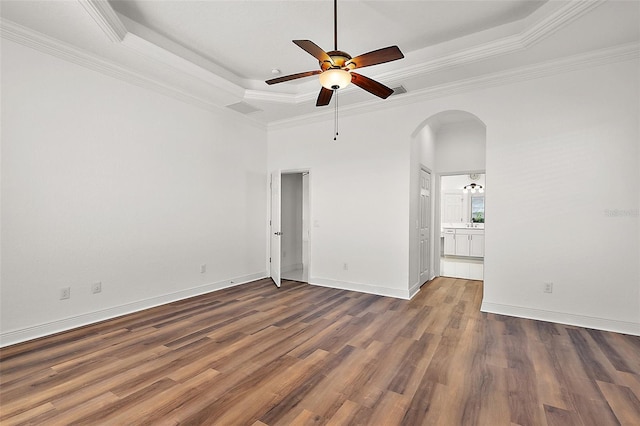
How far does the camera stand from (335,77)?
2658 millimetres

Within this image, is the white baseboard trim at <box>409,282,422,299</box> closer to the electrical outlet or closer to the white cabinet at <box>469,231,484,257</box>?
the white cabinet at <box>469,231,484,257</box>

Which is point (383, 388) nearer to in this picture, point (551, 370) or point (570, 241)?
point (551, 370)

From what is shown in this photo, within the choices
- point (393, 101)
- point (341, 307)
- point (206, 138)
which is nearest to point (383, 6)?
point (393, 101)

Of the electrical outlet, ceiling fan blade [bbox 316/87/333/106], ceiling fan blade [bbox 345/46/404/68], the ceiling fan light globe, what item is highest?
ceiling fan blade [bbox 345/46/404/68]

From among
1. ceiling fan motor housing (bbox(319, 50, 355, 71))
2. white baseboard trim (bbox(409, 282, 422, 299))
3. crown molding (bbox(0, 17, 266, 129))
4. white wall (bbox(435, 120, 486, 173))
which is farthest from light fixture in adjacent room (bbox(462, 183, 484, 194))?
ceiling fan motor housing (bbox(319, 50, 355, 71))

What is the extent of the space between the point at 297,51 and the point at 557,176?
3.69 m

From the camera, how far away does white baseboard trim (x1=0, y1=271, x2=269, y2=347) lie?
312 cm

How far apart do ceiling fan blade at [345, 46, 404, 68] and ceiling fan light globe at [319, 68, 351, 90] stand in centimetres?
10

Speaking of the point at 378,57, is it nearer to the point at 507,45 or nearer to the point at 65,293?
the point at 507,45

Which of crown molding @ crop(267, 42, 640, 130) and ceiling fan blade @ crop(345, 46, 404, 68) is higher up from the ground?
crown molding @ crop(267, 42, 640, 130)

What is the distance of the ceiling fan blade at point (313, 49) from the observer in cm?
242

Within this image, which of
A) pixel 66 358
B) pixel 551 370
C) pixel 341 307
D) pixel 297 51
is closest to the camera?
pixel 551 370

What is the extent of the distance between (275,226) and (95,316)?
309cm

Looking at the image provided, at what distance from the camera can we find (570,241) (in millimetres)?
3750
